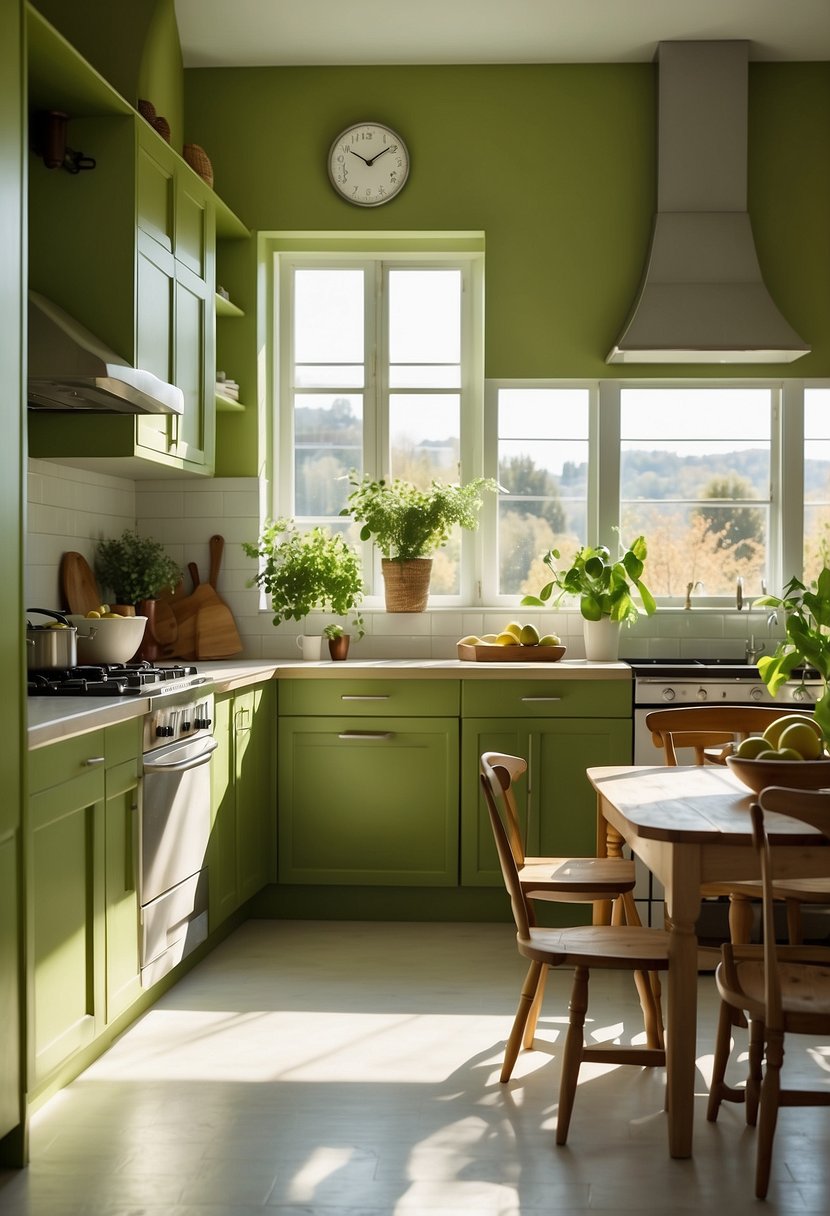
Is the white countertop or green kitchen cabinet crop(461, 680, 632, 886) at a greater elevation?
the white countertop

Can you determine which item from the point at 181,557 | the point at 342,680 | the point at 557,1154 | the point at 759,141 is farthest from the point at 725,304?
the point at 557,1154

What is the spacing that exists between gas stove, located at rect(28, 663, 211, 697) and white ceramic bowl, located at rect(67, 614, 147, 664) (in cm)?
5

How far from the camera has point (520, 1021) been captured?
297cm

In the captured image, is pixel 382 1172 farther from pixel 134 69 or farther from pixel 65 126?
pixel 134 69

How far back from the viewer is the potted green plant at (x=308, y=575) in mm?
4793

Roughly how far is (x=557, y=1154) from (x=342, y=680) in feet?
7.17

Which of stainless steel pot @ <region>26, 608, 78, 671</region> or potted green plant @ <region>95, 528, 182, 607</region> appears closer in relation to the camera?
stainless steel pot @ <region>26, 608, 78, 671</region>

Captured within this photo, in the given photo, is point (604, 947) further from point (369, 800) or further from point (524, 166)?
point (524, 166)

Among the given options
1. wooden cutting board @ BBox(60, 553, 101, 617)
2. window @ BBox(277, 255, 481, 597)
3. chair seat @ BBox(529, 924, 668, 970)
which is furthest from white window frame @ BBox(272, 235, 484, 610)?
chair seat @ BBox(529, 924, 668, 970)

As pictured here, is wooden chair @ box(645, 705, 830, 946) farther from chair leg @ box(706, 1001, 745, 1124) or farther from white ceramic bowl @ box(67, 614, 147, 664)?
white ceramic bowl @ box(67, 614, 147, 664)

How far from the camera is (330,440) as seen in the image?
5285mm

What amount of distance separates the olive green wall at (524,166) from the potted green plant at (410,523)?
59 cm

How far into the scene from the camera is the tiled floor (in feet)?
7.95

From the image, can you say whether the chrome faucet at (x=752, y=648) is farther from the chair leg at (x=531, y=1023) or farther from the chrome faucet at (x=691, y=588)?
the chair leg at (x=531, y=1023)
